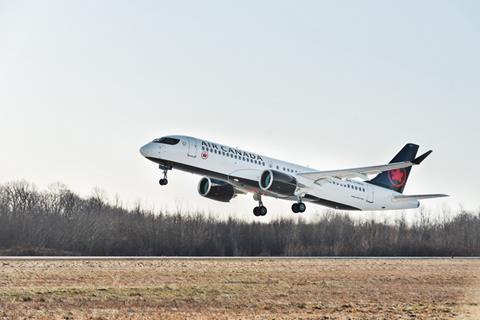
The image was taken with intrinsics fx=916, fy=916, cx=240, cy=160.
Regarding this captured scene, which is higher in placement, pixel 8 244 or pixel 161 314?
pixel 8 244

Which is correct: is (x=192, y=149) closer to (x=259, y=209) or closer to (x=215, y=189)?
(x=215, y=189)

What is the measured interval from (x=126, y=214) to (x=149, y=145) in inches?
2154

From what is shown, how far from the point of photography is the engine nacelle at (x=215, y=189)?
6047cm

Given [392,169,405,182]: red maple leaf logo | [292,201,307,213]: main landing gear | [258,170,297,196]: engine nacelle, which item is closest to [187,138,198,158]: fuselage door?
[258,170,297,196]: engine nacelle

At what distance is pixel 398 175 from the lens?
72.6m

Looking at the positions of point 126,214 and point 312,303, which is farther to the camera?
point 126,214

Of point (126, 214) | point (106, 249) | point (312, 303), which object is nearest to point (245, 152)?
point (312, 303)

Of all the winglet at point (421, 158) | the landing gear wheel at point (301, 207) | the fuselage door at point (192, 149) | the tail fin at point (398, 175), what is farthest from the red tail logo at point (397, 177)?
the fuselage door at point (192, 149)

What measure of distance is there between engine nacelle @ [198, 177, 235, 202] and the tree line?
22732 mm

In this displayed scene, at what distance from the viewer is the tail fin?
2771 inches

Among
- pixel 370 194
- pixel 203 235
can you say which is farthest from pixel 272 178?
pixel 203 235

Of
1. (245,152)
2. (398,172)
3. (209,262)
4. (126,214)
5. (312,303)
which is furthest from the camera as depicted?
(126,214)

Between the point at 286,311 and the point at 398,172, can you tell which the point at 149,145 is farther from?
the point at 398,172

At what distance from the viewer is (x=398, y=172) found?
72.5 meters
